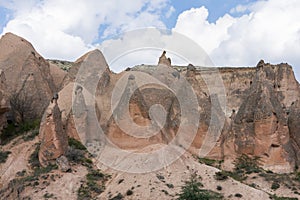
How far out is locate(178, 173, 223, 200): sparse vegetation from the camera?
68.3 feet

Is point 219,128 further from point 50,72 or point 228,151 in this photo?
point 50,72

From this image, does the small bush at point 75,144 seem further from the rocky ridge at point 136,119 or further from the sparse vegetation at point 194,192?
the sparse vegetation at point 194,192

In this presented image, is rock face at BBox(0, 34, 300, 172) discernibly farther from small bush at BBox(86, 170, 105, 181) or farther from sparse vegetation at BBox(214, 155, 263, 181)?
small bush at BBox(86, 170, 105, 181)

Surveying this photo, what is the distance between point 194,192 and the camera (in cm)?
2105

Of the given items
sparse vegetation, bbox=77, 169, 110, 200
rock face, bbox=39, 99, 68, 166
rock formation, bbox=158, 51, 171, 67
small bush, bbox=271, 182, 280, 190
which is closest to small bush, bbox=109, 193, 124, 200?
sparse vegetation, bbox=77, 169, 110, 200

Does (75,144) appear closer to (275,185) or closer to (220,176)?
(220,176)

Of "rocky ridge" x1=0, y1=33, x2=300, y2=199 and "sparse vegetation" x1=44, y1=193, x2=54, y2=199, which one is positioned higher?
"rocky ridge" x1=0, y1=33, x2=300, y2=199

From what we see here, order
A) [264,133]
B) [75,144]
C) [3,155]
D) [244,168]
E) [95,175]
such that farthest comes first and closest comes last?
[264,133] → [244,168] → [75,144] → [3,155] → [95,175]

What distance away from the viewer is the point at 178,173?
949 inches

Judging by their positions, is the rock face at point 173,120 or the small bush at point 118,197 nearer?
the small bush at point 118,197

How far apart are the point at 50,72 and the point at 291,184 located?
19943mm

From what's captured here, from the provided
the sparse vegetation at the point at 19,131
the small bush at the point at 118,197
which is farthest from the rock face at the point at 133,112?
the small bush at the point at 118,197

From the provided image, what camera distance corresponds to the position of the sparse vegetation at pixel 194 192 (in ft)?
68.3

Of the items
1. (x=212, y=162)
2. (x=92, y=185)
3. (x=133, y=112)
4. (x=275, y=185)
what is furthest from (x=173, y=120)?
(x=92, y=185)
